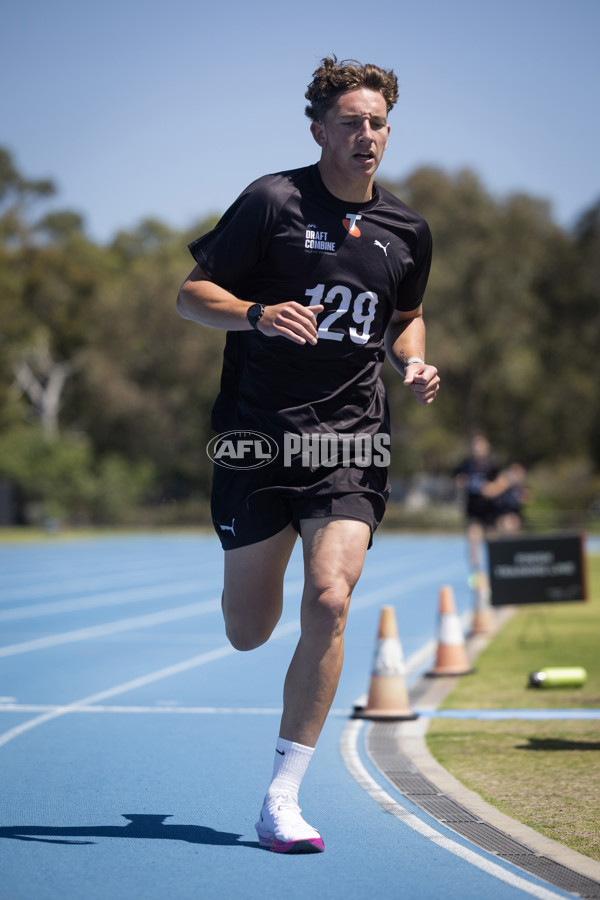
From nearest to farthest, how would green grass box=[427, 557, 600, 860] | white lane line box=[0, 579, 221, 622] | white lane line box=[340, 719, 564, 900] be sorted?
white lane line box=[340, 719, 564, 900], green grass box=[427, 557, 600, 860], white lane line box=[0, 579, 221, 622]

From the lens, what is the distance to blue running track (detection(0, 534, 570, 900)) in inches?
153

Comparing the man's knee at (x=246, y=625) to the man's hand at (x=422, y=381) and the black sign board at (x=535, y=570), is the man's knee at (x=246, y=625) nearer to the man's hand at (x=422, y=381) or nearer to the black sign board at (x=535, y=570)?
the man's hand at (x=422, y=381)

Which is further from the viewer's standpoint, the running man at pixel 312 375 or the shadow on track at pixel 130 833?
the shadow on track at pixel 130 833

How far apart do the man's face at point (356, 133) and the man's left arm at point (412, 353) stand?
71 cm

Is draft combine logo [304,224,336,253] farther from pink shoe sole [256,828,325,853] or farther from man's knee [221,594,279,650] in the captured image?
Answer: pink shoe sole [256,828,325,853]

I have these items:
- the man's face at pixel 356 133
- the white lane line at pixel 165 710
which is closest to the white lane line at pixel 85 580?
the white lane line at pixel 165 710

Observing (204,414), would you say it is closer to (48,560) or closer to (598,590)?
(48,560)

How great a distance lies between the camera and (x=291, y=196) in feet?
14.6

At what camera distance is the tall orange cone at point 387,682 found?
24.4ft

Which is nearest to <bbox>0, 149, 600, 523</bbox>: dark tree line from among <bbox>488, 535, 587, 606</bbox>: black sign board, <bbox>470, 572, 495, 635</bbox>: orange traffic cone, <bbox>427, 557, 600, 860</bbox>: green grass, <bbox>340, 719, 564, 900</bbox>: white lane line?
<bbox>470, 572, 495, 635</bbox>: orange traffic cone

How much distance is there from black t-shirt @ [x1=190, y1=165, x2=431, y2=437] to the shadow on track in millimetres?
1537

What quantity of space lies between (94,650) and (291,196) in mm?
7823

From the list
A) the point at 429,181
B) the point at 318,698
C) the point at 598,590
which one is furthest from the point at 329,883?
the point at 429,181

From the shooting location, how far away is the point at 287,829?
418 cm
